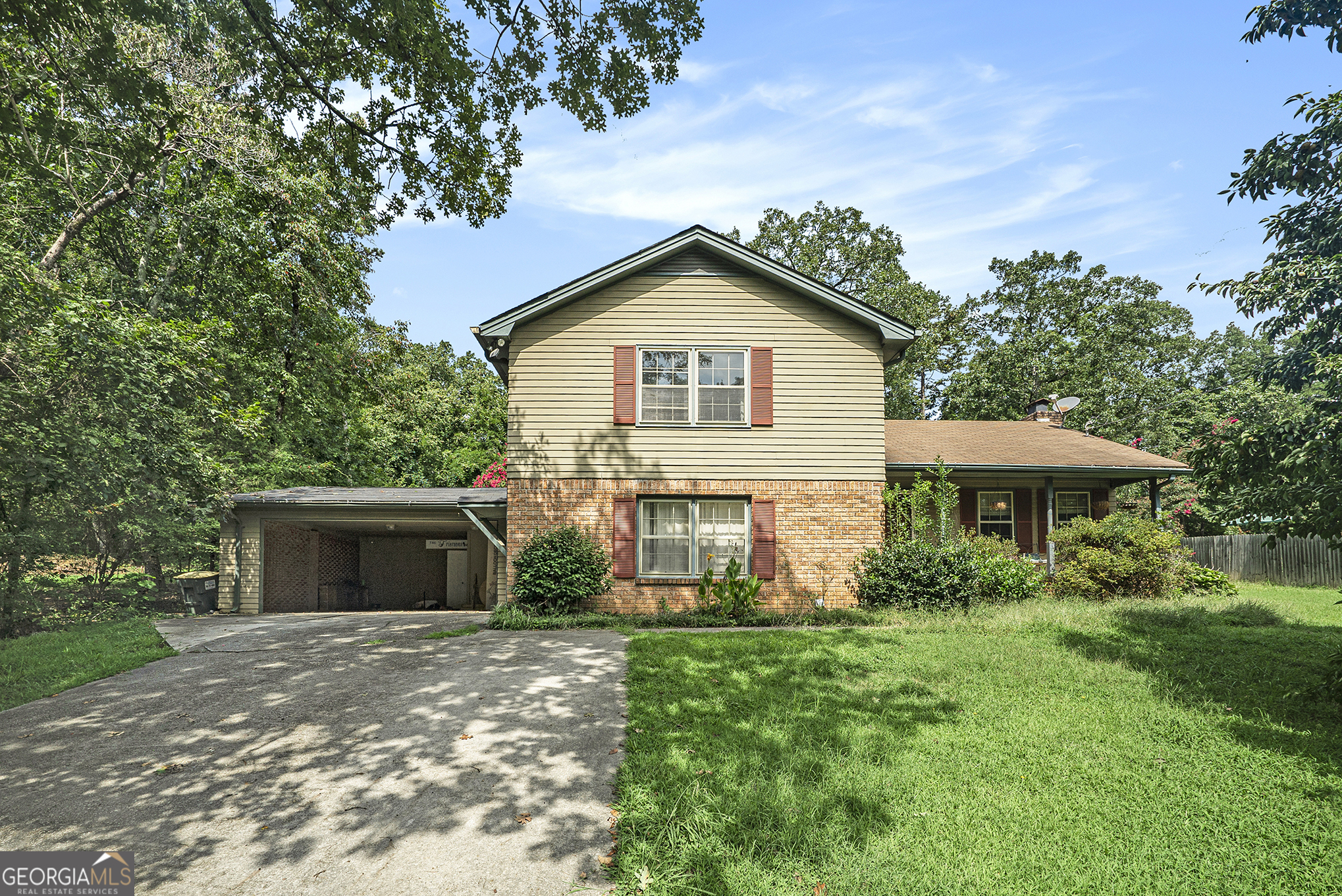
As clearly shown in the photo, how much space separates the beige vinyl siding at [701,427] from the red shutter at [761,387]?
133 mm

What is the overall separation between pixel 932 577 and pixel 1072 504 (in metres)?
7.99

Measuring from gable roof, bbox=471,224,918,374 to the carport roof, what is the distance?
306cm

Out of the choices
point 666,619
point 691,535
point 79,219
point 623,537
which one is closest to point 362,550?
point 79,219

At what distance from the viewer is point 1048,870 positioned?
366cm

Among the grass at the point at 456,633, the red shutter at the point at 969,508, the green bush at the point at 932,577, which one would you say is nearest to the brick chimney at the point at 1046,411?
the red shutter at the point at 969,508

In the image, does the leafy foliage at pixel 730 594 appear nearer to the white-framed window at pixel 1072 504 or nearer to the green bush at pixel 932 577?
the green bush at pixel 932 577

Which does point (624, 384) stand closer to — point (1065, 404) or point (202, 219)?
point (202, 219)

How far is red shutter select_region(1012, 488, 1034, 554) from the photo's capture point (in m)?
16.4

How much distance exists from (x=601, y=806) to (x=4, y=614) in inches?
490

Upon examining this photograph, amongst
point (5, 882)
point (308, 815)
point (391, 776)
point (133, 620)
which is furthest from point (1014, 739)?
point (133, 620)

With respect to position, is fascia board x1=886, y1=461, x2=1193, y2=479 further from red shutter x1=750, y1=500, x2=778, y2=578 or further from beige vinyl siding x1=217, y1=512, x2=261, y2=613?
beige vinyl siding x1=217, y1=512, x2=261, y2=613

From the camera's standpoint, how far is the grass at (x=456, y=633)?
10.4 m

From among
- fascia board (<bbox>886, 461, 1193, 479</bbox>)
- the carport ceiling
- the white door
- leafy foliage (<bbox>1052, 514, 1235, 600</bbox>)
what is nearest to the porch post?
fascia board (<bbox>886, 461, 1193, 479</bbox>)

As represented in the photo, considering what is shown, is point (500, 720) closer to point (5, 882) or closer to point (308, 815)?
point (308, 815)
